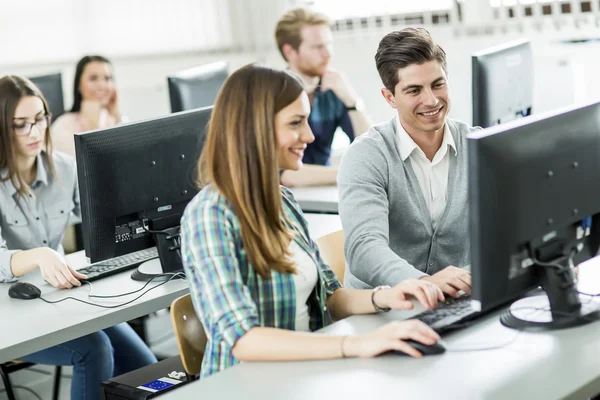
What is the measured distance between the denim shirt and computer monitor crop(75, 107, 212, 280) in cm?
54

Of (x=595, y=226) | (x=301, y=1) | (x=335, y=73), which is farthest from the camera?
(x=301, y=1)

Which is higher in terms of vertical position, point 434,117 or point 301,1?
point 301,1

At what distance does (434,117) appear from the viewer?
2246 mm

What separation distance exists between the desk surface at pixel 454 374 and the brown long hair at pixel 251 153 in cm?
25

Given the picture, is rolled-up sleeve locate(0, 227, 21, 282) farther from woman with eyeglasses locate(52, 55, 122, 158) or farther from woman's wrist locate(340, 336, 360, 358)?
woman with eyeglasses locate(52, 55, 122, 158)

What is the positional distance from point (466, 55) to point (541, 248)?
2.48 meters

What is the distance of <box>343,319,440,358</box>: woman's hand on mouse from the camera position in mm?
1584

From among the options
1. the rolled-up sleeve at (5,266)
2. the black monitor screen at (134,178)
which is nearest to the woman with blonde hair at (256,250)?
the black monitor screen at (134,178)

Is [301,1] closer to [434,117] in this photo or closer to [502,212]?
[434,117]

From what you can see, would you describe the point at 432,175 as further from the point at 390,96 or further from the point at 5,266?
the point at 5,266

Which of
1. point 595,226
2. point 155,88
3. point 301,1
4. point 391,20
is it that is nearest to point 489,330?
point 595,226

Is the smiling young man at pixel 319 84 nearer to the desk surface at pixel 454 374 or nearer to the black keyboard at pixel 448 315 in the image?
the black keyboard at pixel 448 315

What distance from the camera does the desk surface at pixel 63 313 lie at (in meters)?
2.02

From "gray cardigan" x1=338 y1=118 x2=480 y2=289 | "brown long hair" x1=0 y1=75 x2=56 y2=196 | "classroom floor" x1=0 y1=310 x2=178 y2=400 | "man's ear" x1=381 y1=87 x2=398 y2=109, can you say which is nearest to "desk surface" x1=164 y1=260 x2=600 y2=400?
"gray cardigan" x1=338 y1=118 x2=480 y2=289
